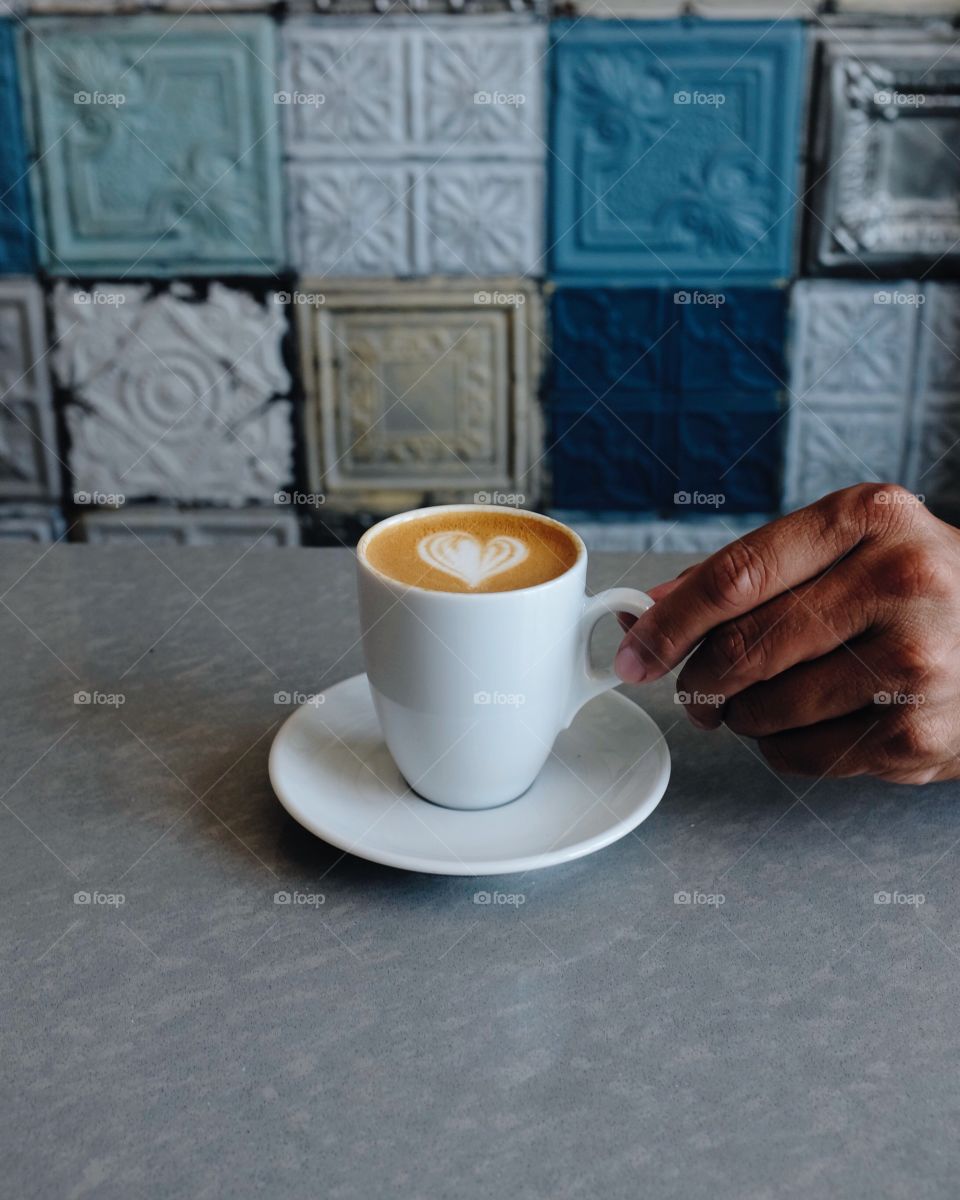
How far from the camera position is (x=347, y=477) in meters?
2.08

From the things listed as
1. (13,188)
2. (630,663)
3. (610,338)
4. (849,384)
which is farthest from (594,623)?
(13,188)

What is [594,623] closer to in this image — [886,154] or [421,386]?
[421,386]

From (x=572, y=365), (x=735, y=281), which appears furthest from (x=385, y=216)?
(x=735, y=281)

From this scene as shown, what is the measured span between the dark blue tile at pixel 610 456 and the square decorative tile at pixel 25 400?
2.74 feet

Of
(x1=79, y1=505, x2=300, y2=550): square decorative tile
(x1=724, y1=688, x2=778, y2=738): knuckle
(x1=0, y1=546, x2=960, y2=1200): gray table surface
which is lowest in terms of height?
(x1=79, y1=505, x2=300, y2=550): square decorative tile

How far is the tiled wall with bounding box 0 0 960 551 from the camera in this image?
1866 millimetres

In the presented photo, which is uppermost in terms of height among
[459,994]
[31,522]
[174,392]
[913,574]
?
[913,574]

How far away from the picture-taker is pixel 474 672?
0.62 m

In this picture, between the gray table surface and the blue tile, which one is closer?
the gray table surface

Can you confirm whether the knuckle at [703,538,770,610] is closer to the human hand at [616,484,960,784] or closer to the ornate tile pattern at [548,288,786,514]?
the human hand at [616,484,960,784]

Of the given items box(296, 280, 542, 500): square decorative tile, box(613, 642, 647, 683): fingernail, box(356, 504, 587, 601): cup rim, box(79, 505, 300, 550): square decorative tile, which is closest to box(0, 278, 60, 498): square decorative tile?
box(79, 505, 300, 550): square decorative tile

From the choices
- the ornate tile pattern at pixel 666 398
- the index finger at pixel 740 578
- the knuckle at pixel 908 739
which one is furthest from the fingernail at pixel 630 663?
the ornate tile pattern at pixel 666 398

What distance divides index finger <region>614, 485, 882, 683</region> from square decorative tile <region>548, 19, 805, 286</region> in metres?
1.35

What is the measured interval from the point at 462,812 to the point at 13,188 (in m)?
1.67
